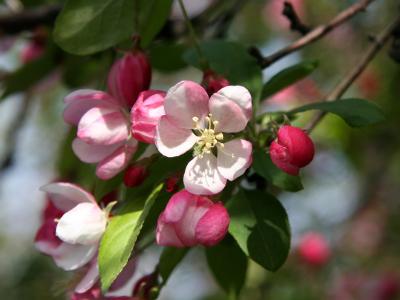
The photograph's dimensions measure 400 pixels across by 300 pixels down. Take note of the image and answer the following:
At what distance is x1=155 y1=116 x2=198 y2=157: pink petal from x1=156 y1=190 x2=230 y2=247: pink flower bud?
0.20 ft

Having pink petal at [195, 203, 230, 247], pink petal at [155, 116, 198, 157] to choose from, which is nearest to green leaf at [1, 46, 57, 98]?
pink petal at [155, 116, 198, 157]

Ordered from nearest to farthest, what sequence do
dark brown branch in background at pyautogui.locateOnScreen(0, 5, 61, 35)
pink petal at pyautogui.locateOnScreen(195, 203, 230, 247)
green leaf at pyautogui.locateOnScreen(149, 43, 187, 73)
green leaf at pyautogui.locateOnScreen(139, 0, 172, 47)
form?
pink petal at pyautogui.locateOnScreen(195, 203, 230, 247) → green leaf at pyautogui.locateOnScreen(139, 0, 172, 47) → green leaf at pyautogui.locateOnScreen(149, 43, 187, 73) → dark brown branch in background at pyautogui.locateOnScreen(0, 5, 61, 35)

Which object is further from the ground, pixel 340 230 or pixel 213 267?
pixel 213 267

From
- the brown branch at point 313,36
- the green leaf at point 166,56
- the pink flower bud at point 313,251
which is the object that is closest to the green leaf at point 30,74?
the green leaf at point 166,56

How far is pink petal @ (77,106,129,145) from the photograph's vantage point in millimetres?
1025

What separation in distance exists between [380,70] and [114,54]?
6.03 feet

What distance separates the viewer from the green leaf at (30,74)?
159cm

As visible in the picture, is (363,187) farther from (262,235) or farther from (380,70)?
(262,235)

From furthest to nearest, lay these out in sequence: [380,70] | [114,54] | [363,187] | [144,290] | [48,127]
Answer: [48,127] → [363,187] → [380,70] → [114,54] → [144,290]

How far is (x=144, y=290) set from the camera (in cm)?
108

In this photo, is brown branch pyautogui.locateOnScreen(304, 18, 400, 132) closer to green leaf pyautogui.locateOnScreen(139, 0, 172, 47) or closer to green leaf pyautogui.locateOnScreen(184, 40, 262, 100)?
green leaf pyautogui.locateOnScreen(184, 40, 262, 100)

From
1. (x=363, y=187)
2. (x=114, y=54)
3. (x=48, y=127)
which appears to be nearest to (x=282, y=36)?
(x=363, y=187)

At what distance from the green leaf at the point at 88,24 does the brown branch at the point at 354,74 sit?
0.36m

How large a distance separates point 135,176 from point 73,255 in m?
0.17
